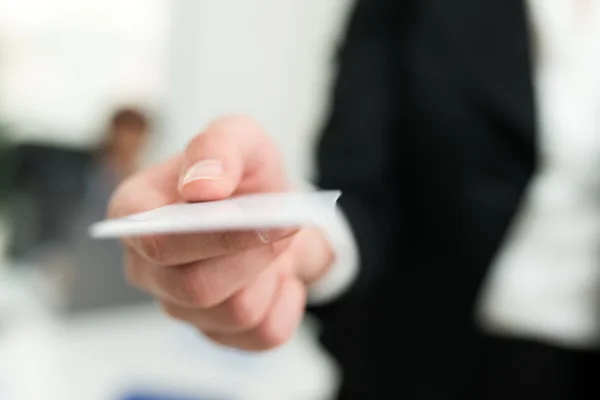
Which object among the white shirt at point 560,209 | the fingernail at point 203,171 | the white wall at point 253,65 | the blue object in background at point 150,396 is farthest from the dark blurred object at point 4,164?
the fingernail at point 203,171

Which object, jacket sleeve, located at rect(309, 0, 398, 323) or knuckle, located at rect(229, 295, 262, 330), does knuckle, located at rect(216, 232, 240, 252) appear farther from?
jacket sleeve, located at rect(309, 0, 398, 323)

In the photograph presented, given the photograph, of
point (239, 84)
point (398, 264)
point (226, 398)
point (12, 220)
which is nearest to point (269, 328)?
point (398, 264)

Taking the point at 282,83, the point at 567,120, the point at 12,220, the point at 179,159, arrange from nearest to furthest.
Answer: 1. the point at 179,159
2. the point at 567,120
3. the point at 12,220
4. the point at 282,83

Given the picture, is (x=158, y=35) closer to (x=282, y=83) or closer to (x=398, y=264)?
(x=282, y=83)

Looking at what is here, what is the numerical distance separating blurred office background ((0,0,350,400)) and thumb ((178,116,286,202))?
31.3 inches

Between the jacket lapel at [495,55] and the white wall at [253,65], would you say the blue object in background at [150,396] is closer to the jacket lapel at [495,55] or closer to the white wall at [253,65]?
the white wall at [253,65]

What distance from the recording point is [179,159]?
0.32 m

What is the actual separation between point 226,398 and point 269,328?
0.85 metres

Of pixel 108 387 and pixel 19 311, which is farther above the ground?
pixel 19 311

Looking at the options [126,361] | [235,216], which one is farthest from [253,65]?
[235,216]

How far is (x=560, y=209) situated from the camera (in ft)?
1.82

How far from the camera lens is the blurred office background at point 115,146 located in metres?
1.21

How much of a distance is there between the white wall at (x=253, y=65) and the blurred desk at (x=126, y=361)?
372mm

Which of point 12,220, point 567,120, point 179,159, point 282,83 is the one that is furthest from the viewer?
point 282,83
